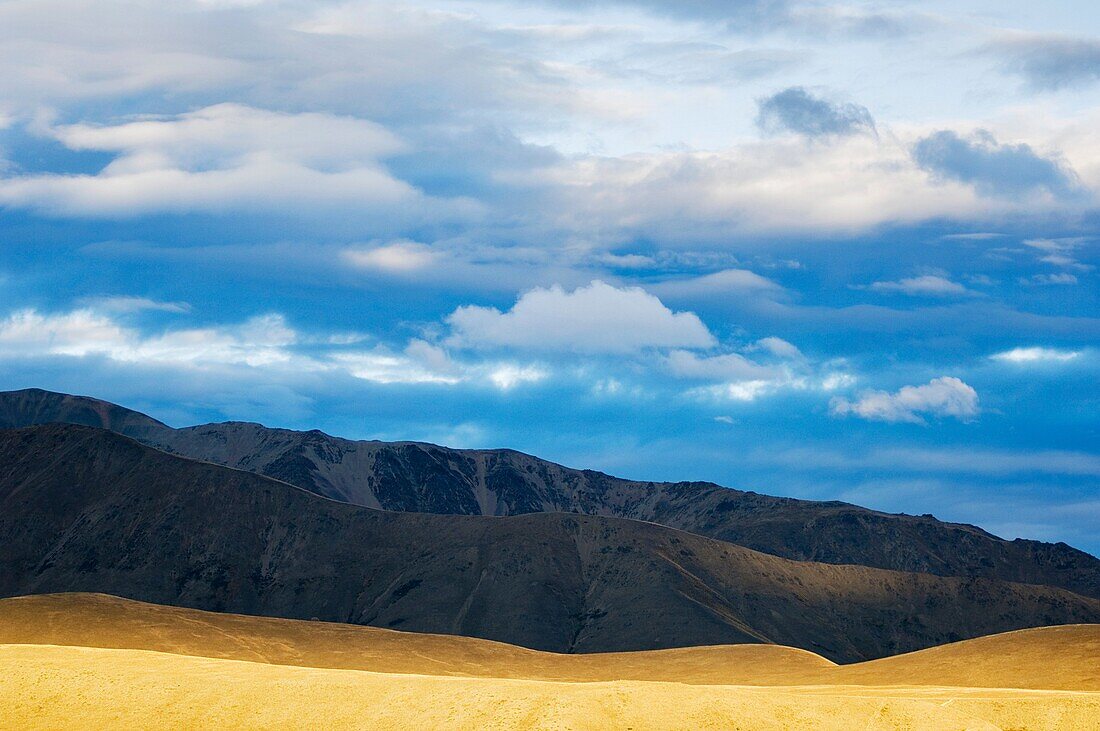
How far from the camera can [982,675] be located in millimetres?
144250

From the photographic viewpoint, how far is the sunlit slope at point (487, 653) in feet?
484

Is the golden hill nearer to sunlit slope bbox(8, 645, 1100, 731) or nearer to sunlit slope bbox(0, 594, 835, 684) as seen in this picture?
sunlit slope bbox(8, 645, 1100, 731)

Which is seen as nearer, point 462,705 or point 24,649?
point 462,705

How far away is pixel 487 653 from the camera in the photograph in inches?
6973

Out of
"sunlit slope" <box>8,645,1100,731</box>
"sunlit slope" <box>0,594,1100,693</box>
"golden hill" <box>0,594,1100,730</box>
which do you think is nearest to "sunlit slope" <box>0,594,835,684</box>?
"sunlit slope" <box>0,594,1100,693</box>

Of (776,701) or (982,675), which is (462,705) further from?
(982,675)

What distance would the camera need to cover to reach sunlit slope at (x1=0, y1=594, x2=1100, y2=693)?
14762cm

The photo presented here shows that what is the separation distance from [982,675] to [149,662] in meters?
97.9

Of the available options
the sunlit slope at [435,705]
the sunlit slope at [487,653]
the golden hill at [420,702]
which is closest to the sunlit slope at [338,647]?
the sunlit slope at [487,653]

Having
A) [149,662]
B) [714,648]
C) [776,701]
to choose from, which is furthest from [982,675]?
[149,662]

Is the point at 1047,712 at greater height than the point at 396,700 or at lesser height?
greater

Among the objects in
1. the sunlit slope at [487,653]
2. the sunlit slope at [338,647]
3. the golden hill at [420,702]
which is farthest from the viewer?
the sunlit slope at [338,647]

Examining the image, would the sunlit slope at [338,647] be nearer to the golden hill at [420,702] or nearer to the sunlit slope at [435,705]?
the golden hill at [420,702]

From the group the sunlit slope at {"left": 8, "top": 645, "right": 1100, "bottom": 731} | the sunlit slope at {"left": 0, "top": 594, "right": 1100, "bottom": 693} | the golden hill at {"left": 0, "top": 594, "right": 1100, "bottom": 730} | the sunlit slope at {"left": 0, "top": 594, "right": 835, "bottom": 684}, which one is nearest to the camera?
the sunlit slope at {"left": 8, "top": 645, "right": 1100, "bottom": 731}
